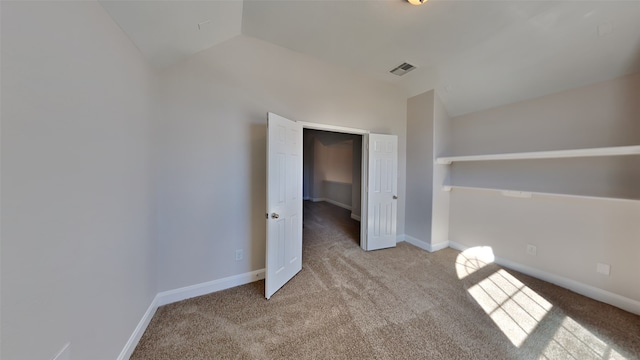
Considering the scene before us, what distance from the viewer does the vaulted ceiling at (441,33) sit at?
169 cm

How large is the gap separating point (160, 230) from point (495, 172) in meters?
4.42

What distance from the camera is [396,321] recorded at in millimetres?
1833

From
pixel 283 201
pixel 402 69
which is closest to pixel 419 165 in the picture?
pixel 402 69

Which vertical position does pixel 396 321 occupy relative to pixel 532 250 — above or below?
below

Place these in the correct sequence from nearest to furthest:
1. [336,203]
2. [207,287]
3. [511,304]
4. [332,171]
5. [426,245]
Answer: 1. [511,304]
2. [207,287]
3. [426,245]
4. [336,203]
5. [332,171]

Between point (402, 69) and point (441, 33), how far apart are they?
2.68ft

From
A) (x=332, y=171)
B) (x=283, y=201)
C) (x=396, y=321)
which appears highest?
(x=332, y=171)

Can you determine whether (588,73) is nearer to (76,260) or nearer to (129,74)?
(129,74)

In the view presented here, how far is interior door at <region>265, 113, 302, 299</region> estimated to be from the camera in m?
2.15

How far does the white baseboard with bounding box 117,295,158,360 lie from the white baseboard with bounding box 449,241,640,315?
424 centimetres

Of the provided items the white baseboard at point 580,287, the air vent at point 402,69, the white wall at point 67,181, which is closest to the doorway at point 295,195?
the air vent at point 402,69

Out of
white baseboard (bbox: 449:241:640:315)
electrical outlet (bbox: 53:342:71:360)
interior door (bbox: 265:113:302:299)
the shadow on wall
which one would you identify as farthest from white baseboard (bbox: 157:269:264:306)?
white baseboard (bbox: 449:241:640:315)

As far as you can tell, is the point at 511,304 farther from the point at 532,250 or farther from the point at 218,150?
the point at 218,150

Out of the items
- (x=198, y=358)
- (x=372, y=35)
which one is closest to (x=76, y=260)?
(x=198, y=358)
